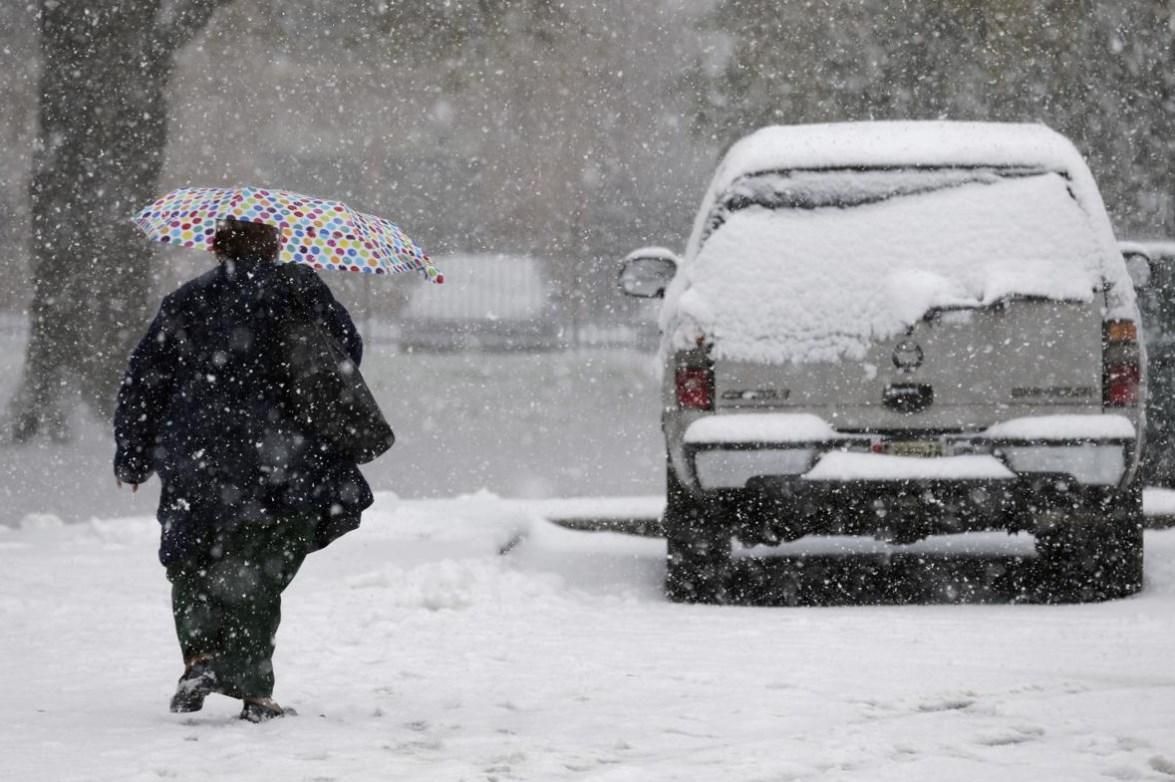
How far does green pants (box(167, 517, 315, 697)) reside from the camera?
5.69 meters

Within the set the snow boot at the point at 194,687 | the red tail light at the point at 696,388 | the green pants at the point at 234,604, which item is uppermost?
the red tail light at the point at 696,388

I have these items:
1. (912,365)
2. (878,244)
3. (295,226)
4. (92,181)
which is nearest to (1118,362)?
(912,365)

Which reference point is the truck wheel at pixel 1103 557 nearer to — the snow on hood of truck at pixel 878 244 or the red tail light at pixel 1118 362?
the red tail light at pixel 1118 362

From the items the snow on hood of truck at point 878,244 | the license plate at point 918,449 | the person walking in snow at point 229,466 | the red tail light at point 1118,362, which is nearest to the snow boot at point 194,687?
the person walking in snow at point 229,466

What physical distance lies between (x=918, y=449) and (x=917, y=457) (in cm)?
3

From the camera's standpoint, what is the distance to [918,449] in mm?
7805

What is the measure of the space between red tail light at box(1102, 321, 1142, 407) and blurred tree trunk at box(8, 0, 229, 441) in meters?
13.7

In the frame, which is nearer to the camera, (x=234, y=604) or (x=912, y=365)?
(x=234, y=604)

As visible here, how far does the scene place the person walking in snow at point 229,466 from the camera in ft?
18.6

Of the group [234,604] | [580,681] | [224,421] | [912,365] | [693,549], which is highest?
[912,365]

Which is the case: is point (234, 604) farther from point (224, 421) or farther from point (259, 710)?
point (224, 421)

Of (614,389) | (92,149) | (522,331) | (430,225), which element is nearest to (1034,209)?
(92,149)

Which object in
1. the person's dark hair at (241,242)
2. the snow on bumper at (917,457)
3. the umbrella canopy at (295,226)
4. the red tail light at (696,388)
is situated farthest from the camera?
the red tail light at (696,388)

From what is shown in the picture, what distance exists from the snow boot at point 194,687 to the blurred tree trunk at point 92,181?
14628mm
